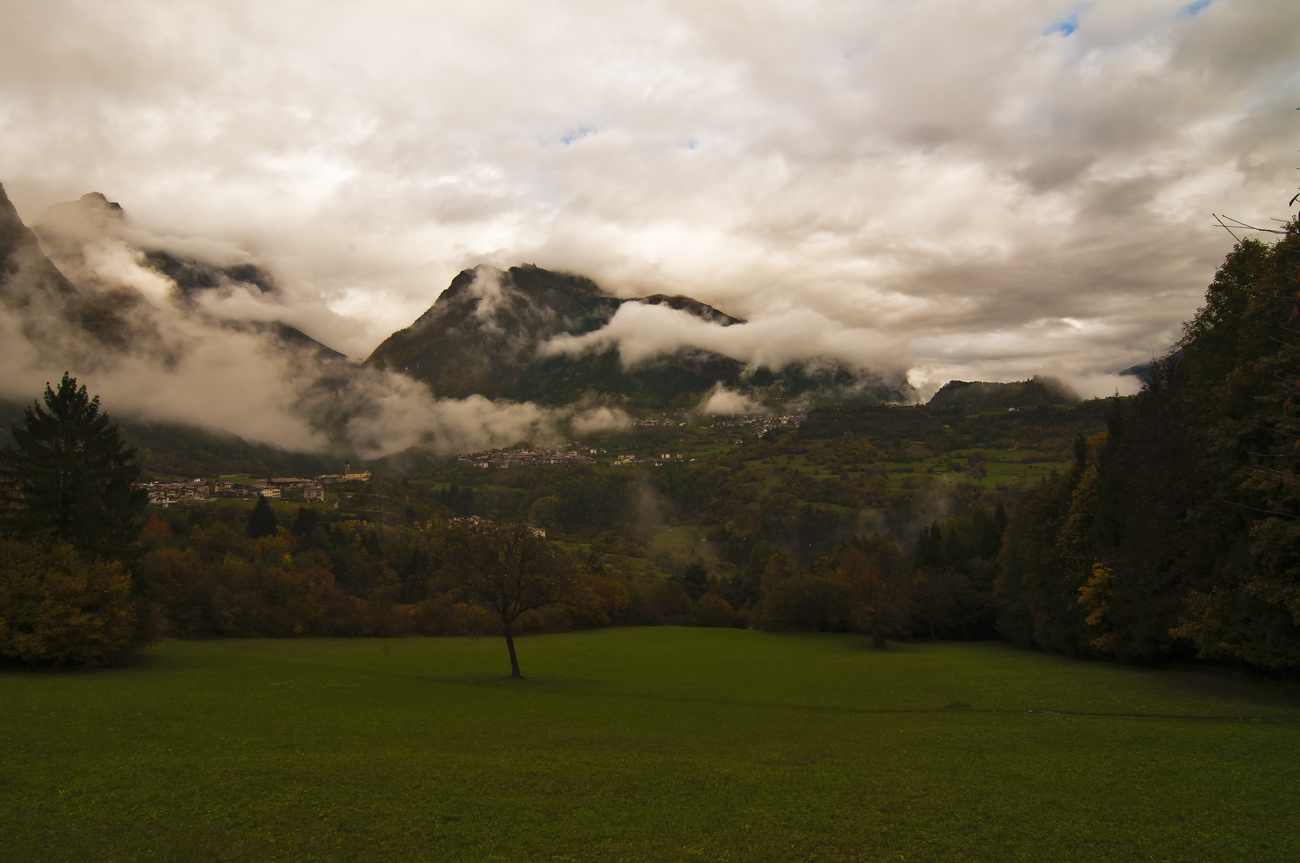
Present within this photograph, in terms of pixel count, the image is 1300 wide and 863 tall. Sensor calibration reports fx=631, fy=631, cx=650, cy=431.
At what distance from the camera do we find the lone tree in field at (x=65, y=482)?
37156mm

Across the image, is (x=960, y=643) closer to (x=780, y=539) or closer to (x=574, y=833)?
(x=574, y=833)

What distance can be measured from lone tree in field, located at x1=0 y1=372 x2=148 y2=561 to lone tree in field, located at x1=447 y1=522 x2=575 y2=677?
21583mm

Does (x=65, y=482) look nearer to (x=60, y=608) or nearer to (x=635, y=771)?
(x=60, y=608)

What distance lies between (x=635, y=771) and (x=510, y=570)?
21.4m

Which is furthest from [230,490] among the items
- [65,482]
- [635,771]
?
[635,771]

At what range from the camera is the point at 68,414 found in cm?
3947

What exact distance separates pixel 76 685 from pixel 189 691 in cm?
417

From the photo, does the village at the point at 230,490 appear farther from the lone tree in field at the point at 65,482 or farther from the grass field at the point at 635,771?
the grass field at the point at 635,771

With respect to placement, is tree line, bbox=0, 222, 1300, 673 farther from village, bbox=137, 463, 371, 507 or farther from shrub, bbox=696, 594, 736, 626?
village, bbox=137, 463, 371, 507

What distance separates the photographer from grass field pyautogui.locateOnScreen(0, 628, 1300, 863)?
1188 cm

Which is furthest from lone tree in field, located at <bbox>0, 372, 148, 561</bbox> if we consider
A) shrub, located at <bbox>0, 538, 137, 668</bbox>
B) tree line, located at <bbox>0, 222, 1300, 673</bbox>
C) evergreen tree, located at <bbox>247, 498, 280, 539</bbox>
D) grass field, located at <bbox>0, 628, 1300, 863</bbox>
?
evergreen tree, located at <bbox>247, 498, 280, 539</bbox>

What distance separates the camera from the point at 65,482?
3819 centimetres

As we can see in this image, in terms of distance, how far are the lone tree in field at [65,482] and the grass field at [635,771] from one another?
11.8 m

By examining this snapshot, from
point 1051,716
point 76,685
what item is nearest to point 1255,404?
point 1051,716
